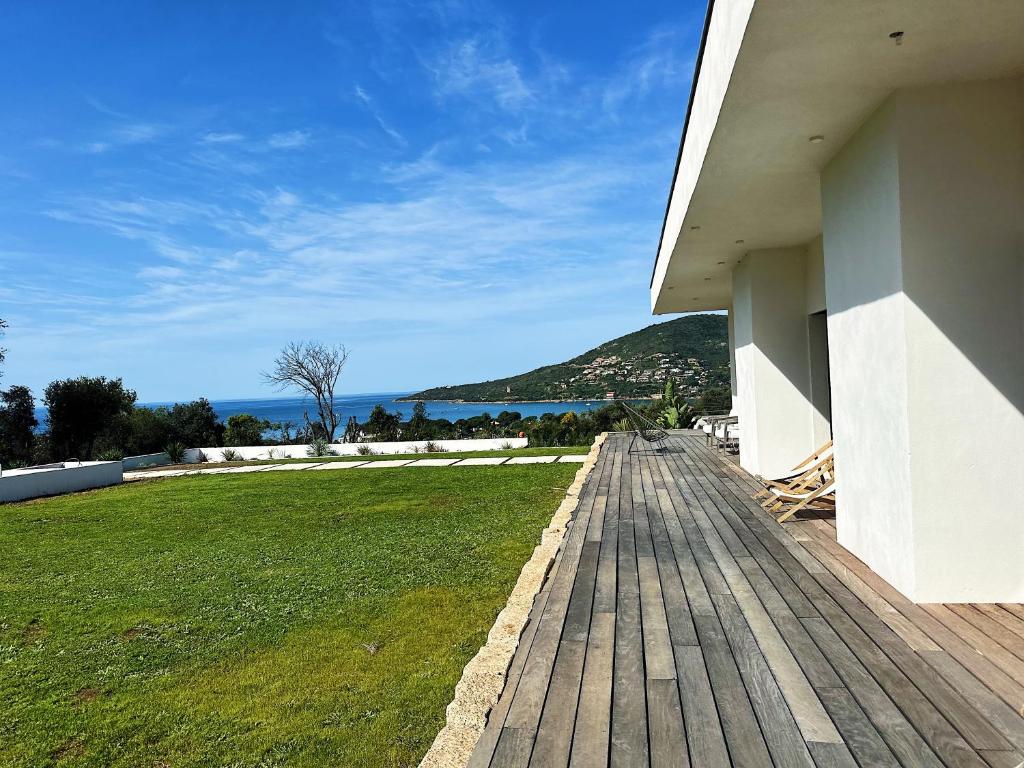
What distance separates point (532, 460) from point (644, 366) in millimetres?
15546

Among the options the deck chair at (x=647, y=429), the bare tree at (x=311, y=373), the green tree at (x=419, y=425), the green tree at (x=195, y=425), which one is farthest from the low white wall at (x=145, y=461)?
the deck chair at (x=647, y=429)

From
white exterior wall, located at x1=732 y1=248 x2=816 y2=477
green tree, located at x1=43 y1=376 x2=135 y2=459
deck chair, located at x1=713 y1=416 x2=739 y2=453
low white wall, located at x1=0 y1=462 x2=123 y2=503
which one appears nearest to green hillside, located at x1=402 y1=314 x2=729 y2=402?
deck chair, located at x1=713 y1=416 x2=739 y2=453

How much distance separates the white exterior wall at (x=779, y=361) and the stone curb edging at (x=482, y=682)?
4.45 metres

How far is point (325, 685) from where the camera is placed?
3391mm

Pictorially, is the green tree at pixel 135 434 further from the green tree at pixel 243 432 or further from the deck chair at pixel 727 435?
the deck chair at pixel 727 435

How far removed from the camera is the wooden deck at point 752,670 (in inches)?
83.0

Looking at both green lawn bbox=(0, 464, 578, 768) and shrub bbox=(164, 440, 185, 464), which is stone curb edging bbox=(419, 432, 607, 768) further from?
shrub bbox=(164, 440, 185, 464)

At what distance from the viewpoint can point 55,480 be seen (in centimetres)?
1392

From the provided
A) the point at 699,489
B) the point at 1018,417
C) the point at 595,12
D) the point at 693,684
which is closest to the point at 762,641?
the point at 693,684

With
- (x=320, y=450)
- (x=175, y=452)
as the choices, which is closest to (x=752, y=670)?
(x=320, y=450)

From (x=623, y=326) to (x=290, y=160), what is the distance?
19.5 metres

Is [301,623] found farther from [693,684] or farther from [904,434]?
[904,434]

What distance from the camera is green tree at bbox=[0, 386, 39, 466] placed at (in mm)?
20891

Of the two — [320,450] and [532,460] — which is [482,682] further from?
[320,450]
